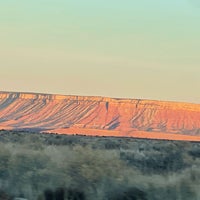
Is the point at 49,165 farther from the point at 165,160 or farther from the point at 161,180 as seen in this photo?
the point at 165,160

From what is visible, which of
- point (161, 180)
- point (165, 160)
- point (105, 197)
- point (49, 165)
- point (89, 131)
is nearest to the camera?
point (105, 197)

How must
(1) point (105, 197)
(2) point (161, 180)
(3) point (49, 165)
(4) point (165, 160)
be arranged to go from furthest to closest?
1. (4) point (165, 160)
2. (3) point (49, 165)
3. (2) point (161, 180)
4. (1) point (105, 197)

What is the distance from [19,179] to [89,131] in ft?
566

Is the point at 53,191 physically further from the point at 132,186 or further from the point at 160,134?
the point at 160,134

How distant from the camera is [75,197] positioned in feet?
51.4

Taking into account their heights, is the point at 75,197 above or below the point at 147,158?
below

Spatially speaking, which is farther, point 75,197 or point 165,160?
point 165,160

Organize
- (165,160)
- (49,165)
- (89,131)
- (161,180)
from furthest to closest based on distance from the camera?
1. (89,131)
2. (165,160)
3. (49,165)
4. (161,180)

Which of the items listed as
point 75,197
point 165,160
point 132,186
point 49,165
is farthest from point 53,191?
point 165,160

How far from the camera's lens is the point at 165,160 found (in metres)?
34.7

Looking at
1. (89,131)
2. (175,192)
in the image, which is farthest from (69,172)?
(89,131)

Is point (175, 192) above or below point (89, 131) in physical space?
below

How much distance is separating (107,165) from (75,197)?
9.26 ft

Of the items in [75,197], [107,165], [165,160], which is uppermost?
[165,160]
